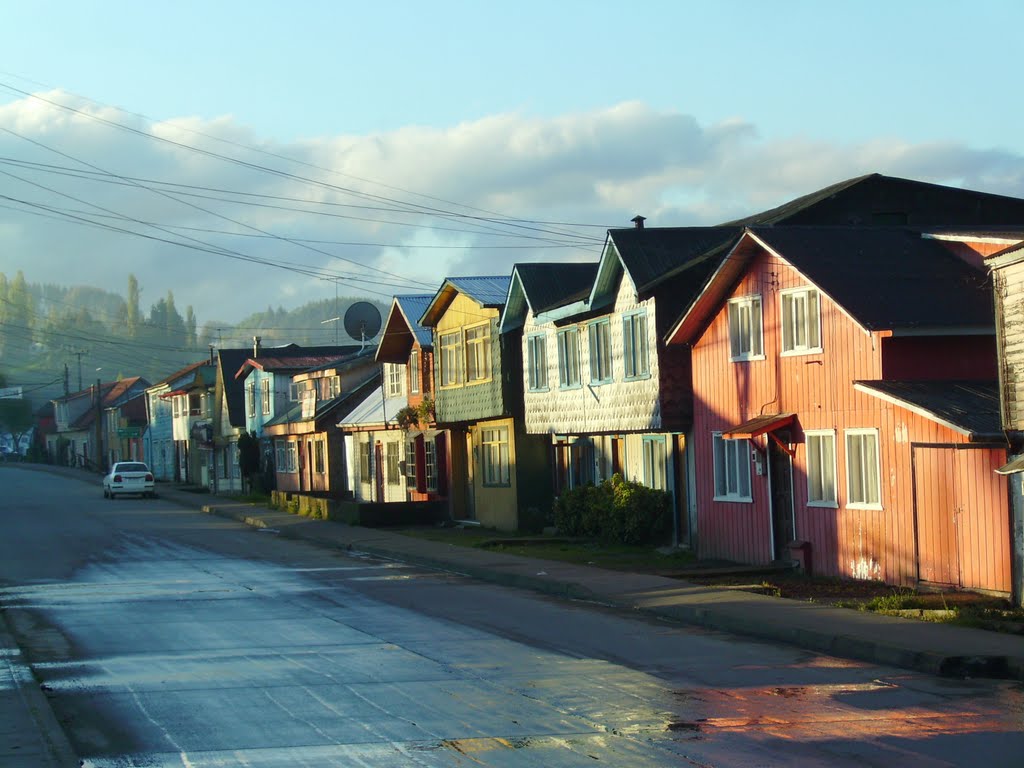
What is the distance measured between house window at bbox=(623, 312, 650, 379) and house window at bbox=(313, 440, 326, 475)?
30.1 meters

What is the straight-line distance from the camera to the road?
9469 mm

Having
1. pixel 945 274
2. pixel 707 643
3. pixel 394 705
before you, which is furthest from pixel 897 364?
pixel 394 705

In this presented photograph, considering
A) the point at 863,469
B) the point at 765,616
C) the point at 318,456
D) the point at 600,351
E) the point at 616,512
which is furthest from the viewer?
the point at 318,456

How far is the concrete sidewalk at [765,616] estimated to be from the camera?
1343 centimetres

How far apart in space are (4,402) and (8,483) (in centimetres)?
8358

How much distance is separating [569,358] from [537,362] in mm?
2204

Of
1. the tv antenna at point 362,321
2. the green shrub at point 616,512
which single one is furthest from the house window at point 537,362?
the tv antenna at point 362,321

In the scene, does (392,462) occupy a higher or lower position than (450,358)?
lower

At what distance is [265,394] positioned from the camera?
6788 cm

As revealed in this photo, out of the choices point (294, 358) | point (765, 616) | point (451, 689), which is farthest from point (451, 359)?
point (451, 689)

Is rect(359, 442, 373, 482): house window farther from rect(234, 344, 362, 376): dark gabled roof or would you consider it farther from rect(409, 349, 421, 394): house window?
rect(234, 344, 362, 376): dark gabled roof

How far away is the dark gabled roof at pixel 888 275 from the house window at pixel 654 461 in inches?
305

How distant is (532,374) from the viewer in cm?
3609

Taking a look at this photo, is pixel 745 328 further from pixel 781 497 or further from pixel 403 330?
pixel 403 330
